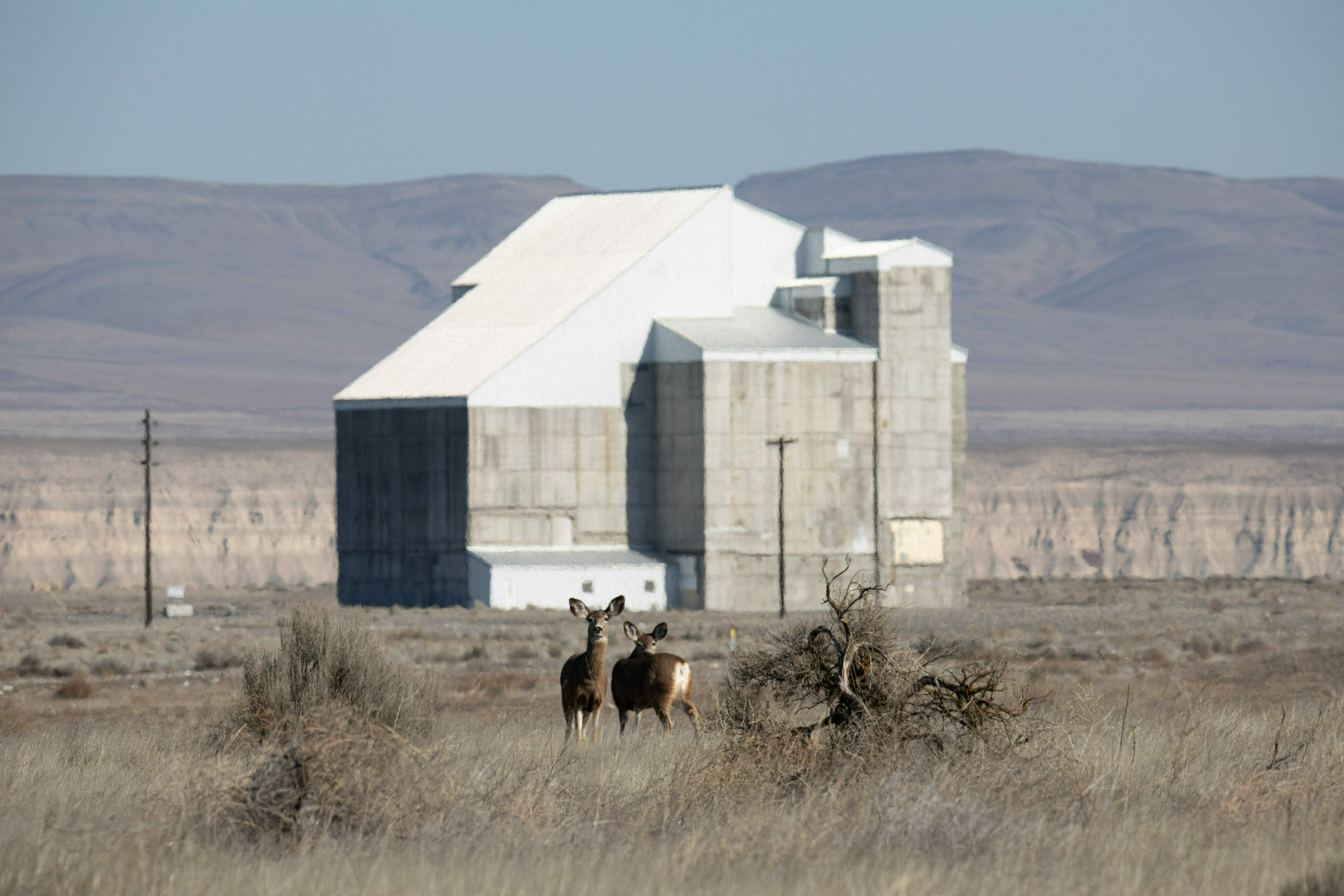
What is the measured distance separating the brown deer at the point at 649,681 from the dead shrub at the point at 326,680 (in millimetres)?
2257

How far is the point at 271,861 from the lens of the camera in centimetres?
1335

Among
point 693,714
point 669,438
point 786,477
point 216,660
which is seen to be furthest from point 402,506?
point 693,714

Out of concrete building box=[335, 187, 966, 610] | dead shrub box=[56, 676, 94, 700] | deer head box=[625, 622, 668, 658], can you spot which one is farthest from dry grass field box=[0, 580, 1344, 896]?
concrete building box=[335, 187, 966, 610]

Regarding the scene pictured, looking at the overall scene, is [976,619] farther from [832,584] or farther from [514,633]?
[514,633]

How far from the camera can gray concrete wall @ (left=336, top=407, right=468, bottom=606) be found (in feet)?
230

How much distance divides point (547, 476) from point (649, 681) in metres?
51.3

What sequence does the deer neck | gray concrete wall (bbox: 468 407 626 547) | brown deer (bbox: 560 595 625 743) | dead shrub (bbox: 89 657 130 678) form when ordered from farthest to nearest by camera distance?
gray concrete wall (bbox: 468 407 626 547)
dead shrub (bbox: 89 657 130 678)
the deer neck
brown deer (bbox: 560 595 625 743)

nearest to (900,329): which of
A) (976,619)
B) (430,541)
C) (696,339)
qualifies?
(696,339)

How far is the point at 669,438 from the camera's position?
239 ft

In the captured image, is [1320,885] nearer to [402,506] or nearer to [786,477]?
[786,477]

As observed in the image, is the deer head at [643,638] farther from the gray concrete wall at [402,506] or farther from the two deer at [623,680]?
the gray concrete wall at [402,506]

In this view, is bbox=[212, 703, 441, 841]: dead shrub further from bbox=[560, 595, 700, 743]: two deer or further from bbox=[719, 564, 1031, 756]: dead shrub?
bbox=[560, 595, 700, 743]: two deer

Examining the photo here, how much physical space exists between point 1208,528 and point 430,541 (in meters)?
106

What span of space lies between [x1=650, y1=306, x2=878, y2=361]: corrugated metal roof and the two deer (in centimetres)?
4963
